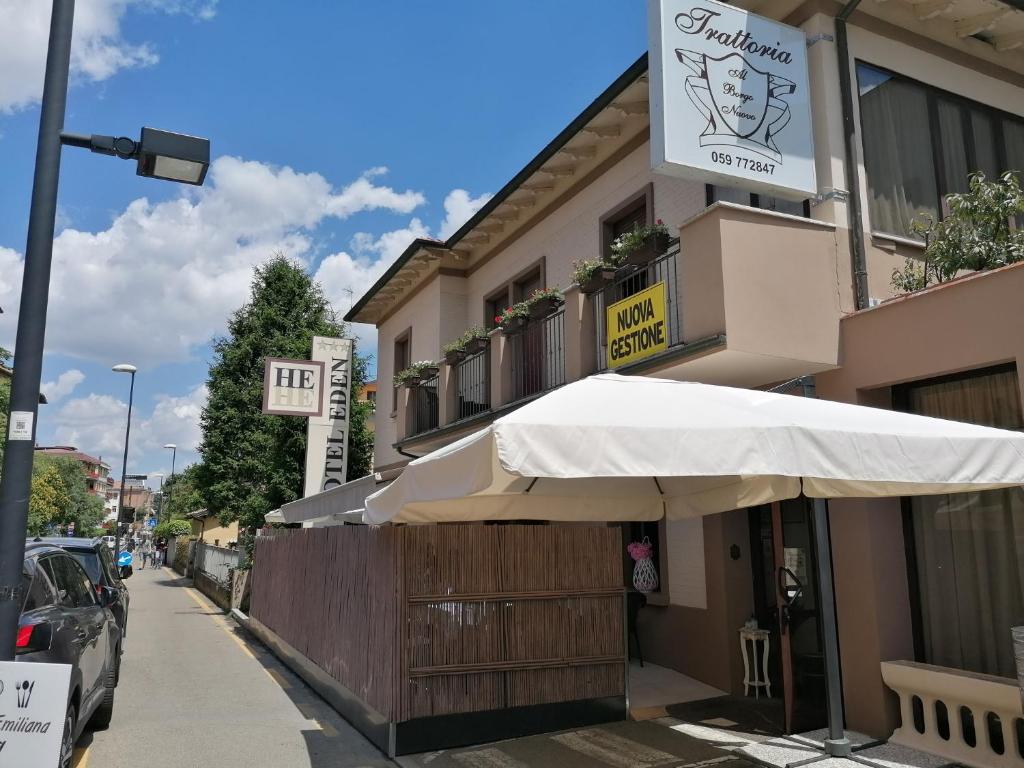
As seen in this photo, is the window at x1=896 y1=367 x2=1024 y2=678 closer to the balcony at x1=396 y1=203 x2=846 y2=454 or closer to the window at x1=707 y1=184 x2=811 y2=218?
the balcony at x1=396 y1=203 x2=846 y2=454

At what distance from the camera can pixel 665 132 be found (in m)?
7.15

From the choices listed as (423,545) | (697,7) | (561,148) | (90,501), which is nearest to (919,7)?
(697,7)

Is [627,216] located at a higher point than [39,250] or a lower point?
higher

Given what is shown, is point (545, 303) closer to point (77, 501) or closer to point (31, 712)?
point (31, 712)

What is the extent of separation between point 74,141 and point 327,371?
544 inches

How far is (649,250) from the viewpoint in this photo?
8656mm

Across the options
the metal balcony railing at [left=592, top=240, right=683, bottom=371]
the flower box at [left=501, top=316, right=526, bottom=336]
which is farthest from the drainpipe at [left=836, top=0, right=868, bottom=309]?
the flower box at [left=501, top=316, right=526, bottom=336]

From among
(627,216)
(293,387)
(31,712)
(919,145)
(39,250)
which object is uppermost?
(627,216)

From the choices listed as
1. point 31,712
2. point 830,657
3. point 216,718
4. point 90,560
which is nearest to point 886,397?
point 830,657

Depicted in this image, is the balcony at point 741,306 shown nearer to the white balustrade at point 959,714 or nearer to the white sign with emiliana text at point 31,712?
the white balustrade at point 959,714

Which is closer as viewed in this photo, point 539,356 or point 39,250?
point 39,250

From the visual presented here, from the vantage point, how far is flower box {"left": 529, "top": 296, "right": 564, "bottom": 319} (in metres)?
10.6

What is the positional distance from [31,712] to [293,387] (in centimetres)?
1431

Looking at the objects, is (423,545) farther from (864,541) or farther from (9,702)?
(864,541)
